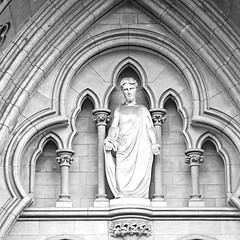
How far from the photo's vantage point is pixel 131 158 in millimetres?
18312

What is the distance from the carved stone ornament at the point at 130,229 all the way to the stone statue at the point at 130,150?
16.3 inches

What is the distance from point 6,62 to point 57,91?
98 cm

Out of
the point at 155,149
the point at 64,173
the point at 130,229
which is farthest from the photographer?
the point at 64,173

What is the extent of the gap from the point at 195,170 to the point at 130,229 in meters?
1.42

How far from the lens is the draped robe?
18.2 m

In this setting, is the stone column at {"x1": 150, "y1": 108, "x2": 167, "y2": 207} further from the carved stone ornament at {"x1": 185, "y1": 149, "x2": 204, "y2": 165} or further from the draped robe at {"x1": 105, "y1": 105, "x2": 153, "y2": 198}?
the carved stone ornament at {"x1": 185, "y1": 149, "x2": 204, "y2": 165}

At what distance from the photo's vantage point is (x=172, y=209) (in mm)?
18234

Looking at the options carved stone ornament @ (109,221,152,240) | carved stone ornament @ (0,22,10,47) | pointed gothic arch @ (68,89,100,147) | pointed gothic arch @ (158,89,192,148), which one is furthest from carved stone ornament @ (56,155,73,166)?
carved stone ornament @ (0,22,10,47)

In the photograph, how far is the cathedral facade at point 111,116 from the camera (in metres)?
18.2

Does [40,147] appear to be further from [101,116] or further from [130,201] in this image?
[130,201]

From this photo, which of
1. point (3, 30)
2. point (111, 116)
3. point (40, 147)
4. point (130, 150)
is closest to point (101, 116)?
point (111, 116)

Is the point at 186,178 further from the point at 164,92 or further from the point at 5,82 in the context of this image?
the point at 5,82

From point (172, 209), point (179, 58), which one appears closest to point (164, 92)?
point (179, 58)

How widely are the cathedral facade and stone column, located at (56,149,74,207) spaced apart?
0.02 metres
